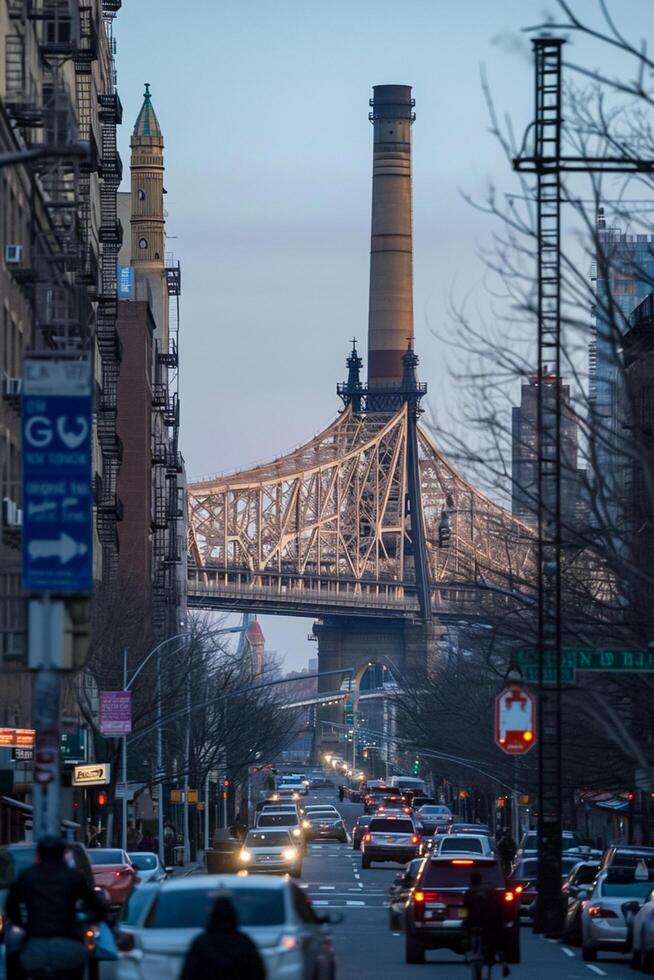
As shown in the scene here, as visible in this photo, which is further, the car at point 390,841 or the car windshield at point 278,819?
the car windshield at point 278,819

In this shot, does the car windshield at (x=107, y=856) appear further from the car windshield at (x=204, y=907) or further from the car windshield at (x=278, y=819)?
the car windshield at (x=278, y=819)

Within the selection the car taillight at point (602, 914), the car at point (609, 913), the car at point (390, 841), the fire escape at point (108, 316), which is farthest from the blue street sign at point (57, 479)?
the car at point (390, 841)

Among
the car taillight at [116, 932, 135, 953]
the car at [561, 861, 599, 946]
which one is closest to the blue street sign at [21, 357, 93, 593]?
the car taillight at [116, 932, 135, 953]

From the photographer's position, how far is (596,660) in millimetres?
31531

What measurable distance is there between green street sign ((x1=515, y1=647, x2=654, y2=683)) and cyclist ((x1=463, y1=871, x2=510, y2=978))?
6.42 meters

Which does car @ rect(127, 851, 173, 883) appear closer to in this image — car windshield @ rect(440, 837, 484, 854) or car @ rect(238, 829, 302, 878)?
car windshield @ rect(440, 837, 484, 854)

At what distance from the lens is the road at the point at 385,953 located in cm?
2823

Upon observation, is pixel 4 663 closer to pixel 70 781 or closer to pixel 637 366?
pixel 637 366

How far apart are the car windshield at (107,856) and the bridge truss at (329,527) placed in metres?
130

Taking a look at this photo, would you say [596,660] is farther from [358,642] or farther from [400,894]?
[358,642]

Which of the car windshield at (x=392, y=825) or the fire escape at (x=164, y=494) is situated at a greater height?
the fire escape at (x=164, y=494)

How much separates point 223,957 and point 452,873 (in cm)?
1899

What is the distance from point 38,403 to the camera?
56.3ft

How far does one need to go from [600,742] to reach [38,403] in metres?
31.3
